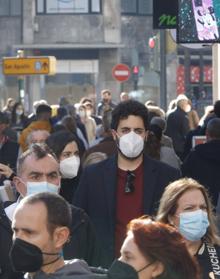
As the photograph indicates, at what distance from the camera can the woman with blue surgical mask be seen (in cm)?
679

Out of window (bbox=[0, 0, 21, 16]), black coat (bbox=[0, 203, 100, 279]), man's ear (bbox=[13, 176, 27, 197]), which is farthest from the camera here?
window (bbox=[0, 0, 21, 16])

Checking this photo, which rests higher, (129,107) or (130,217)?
(129,107)

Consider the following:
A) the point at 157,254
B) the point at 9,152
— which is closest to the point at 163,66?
the point at 9,152

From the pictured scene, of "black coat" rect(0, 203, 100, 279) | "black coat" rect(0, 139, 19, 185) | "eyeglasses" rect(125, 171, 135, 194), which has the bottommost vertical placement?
"black coat" rect(0, 139, 19, 185)

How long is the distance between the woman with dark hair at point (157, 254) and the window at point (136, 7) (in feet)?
164

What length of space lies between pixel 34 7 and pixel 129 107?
46075 millimetres

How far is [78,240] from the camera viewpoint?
6914 millimetres

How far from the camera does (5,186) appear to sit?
8820 mm

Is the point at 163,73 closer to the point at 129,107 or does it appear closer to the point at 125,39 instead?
the point at 129,107

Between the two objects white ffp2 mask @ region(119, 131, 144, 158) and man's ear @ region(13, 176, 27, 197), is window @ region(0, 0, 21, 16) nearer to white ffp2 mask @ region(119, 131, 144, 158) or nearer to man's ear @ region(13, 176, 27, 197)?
white ffp2 mask @ region(119, 131, 144, 158)

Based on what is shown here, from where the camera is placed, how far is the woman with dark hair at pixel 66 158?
8727 millimetres

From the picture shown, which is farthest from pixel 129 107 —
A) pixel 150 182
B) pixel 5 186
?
pixel 5 186

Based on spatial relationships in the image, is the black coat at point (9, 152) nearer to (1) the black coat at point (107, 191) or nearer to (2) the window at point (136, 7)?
(1) the black coat at point (107, 191)

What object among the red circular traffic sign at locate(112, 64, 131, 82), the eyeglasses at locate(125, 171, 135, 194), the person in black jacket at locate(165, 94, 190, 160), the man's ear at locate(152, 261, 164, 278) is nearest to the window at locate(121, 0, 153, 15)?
the red circular traffic sign at locate(112, 64, 131, 82)
